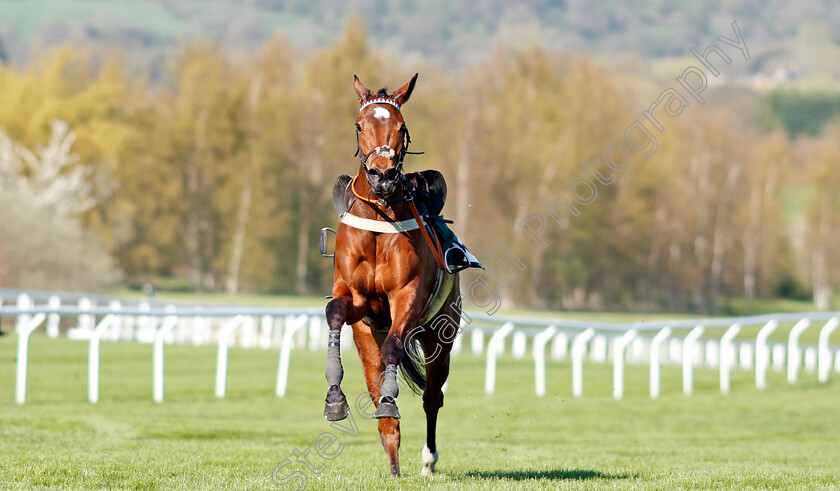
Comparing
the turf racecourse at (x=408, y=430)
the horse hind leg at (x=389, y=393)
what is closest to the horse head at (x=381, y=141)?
the horse hind leg at (x=389, y=393)

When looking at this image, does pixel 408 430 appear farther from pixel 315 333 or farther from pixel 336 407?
pixel 315 333

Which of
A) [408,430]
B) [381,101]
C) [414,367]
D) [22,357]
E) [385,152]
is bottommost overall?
[408,430]

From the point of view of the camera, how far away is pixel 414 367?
6.66 metres

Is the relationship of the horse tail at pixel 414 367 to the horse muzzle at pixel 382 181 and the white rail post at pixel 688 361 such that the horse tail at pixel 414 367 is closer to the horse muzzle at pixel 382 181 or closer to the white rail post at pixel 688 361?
the horse muzzle at pixel 382 181

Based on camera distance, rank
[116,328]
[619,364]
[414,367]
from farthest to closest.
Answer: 1. [116,328]
2. [619,364]
3. [414,367]

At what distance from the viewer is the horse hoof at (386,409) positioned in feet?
18.2

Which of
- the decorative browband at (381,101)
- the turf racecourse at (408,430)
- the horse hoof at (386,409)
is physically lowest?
the turf racecourse at (408,430)

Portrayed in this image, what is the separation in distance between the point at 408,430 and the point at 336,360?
521cm

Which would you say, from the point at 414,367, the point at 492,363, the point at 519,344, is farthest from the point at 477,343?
the point at 414,367

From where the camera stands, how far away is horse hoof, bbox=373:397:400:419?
Answer: 18.2 feet

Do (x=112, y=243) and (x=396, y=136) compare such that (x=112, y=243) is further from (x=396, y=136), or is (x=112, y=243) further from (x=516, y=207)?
(x=396, y=136)

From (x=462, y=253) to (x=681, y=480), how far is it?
1.82m

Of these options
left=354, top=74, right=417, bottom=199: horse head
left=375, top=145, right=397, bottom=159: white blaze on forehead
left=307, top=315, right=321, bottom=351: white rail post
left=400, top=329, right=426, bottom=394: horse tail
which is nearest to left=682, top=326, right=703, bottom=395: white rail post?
left=307, top=315, right=321, bottom=351: white rail post

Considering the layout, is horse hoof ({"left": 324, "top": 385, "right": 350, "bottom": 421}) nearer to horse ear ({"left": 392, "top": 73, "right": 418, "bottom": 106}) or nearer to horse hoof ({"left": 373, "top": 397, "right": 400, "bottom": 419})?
horse hoof ({"left": 373, "top": 397, "right": 400, "bottom": 419})
